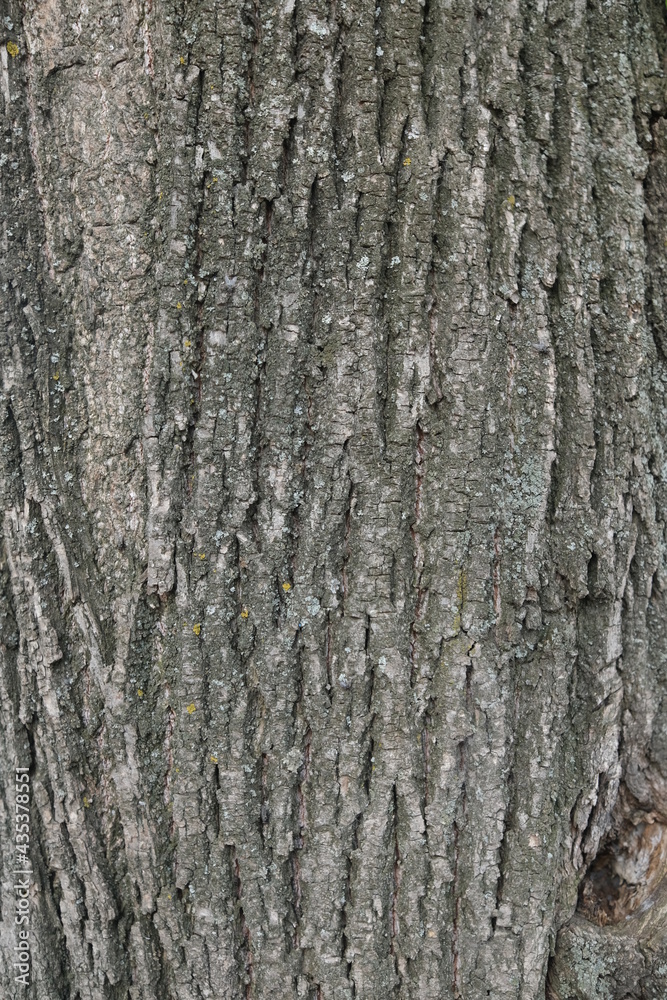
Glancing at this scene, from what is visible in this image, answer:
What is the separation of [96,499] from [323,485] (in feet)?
1.42

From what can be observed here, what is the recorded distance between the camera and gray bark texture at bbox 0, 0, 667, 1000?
1.21m

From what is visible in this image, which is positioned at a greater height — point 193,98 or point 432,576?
point 193,98

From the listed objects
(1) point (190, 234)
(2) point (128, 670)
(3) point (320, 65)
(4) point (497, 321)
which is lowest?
(2) point (128, 670)

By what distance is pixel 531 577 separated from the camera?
4.16ft

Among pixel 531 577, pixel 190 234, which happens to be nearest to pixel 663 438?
pixel 531 577

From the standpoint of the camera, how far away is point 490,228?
4.00ft

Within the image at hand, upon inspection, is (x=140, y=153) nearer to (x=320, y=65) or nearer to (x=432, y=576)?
(x=320, y=65)

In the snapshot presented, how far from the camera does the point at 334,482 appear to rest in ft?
4.04

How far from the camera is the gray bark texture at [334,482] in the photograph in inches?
47.5

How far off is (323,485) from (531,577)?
412mm

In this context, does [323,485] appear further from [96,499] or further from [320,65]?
[320,65]

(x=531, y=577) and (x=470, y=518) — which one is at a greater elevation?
(x=470, y=518)

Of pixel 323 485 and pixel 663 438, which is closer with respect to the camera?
pixel 323 485

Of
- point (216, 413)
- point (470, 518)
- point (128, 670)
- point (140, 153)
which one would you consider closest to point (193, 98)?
point (140, 153)
